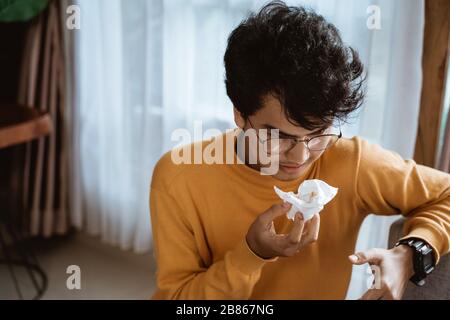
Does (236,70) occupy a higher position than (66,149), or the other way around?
(236,70)

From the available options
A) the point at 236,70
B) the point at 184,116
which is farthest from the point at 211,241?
the point at 184,116

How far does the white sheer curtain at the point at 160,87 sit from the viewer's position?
1490 millimetres

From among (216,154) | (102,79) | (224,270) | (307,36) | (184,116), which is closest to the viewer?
(307,36)

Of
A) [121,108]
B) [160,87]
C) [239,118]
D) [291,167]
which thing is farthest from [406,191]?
[121,108]

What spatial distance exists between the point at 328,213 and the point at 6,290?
62.5 inches

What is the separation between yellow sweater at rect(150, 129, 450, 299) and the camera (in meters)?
1.17

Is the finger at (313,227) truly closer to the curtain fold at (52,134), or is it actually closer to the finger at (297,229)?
the finger at (297,229)

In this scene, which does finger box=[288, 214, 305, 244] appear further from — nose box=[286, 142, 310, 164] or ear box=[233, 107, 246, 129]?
ear box=[233, 107, 246, 129]

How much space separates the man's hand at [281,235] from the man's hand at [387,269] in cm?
9

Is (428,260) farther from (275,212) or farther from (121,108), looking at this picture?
(121,108)

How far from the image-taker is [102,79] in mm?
2201

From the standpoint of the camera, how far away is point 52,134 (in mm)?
2338

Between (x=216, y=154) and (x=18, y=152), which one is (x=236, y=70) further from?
(x=18, y=152)

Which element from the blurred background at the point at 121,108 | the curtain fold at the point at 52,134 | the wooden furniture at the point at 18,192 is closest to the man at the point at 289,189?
the blurred background at the point at 121,108
